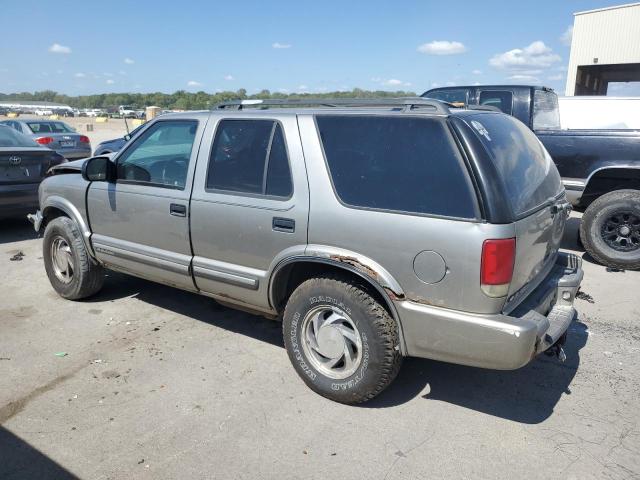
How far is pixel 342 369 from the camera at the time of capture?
335 centimetres

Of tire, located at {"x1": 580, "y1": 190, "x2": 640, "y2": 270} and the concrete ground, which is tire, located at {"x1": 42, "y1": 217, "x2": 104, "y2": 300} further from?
tire, located at {"x1": 580, "y1": 190, "x2": 640, "y2": 270}

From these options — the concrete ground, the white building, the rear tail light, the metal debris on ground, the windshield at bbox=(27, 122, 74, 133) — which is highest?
the white building

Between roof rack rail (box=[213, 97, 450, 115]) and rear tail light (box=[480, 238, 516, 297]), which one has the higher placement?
roof rack rail (box=[213, 97, 450, 115])

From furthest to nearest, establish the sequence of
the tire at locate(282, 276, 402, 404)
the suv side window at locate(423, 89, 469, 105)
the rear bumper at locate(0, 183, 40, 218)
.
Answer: the suv side window at locate(423, 89, 469, 105)
the rear bumper at locate(0, 183, 40, 218)
the tire at locate(282, 276, 402, 404)

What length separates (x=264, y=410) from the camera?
3.24 m

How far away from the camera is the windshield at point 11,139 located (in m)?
7.60

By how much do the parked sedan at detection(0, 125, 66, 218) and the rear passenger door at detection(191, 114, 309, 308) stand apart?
4738mm

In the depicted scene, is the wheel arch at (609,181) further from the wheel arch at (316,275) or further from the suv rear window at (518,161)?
the wheel arch at (316,275)

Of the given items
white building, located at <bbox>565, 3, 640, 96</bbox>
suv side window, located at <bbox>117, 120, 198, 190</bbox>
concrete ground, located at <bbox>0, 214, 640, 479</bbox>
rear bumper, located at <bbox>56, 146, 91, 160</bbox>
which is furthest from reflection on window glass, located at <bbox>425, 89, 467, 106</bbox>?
white building, located at <bbox>565, 3, 640, 96</bbox>

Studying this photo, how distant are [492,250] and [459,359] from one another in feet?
2.14

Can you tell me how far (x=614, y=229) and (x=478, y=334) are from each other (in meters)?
4.35

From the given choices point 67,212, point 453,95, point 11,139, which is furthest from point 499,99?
point 11,139

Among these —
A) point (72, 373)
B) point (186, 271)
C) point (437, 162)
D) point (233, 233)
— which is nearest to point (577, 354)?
point (437, 162)

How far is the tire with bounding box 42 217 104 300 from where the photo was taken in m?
4.77
